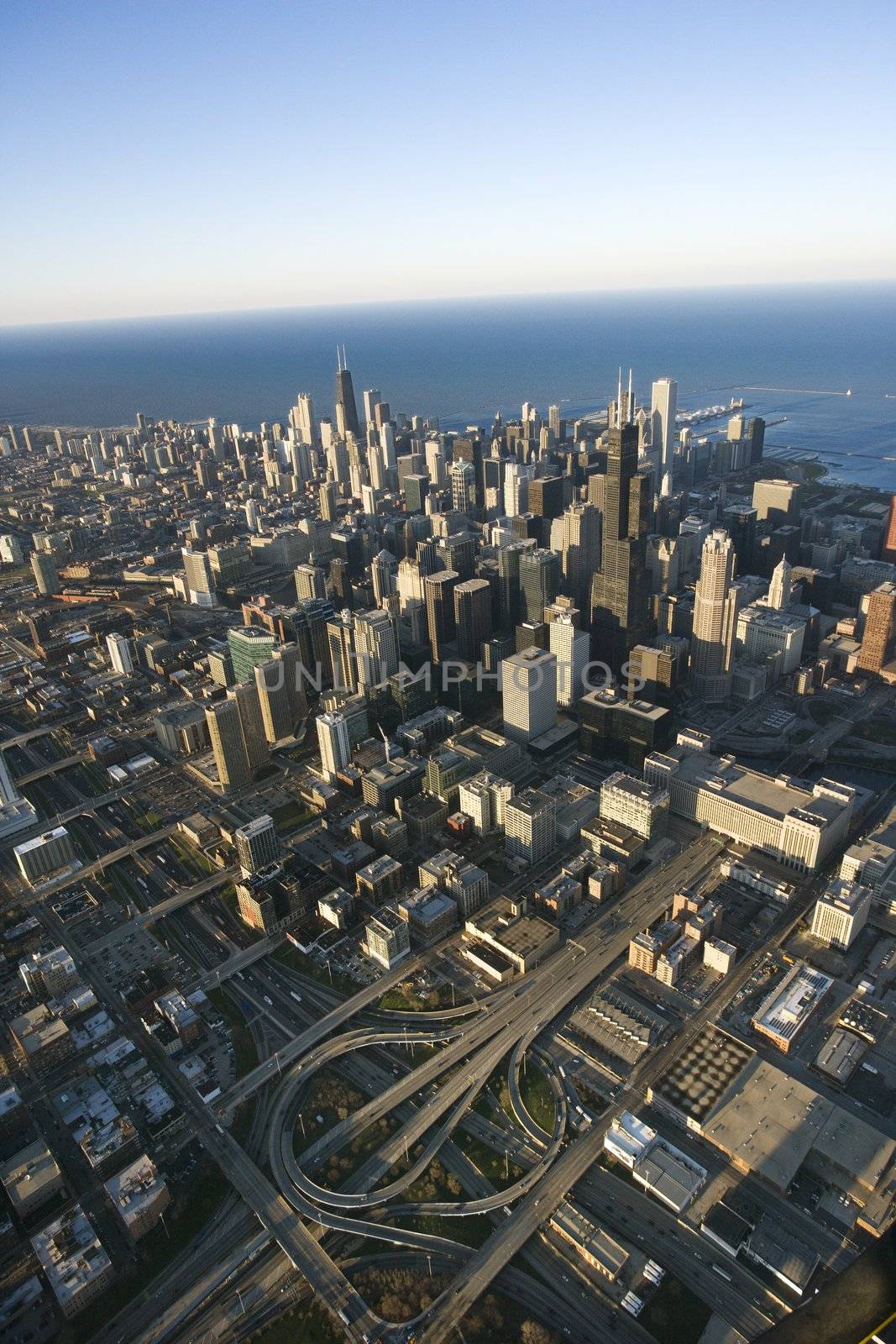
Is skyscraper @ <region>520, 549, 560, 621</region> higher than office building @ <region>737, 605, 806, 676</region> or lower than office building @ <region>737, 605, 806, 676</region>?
higher

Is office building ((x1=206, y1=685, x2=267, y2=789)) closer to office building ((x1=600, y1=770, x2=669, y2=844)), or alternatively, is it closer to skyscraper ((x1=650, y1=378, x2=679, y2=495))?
office building ((x1=600, y1=770, x2=669, y2=844))

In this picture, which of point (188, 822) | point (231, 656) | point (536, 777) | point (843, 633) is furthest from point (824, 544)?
point (188, 822)

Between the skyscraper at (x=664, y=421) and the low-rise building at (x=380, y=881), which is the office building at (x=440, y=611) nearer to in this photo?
the low-rise building at (x=380, y=881)

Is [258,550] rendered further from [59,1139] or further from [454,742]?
[59,1139]

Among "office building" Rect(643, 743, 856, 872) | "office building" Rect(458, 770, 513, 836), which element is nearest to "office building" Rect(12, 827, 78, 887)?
"office building" Rect(458, 770, 513, 836)

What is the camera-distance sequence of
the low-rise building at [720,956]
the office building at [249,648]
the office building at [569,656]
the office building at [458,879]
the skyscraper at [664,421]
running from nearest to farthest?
the low-rise building at [720,956] → the office building at [458,879] → the office building at [569,656] → the office building at [249,648] → the skyscraper at [664,421]

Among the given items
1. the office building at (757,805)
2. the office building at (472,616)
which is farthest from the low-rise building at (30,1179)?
the office building at (472,616)

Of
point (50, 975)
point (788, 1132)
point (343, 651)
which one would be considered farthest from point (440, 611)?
point (788, 1132)
